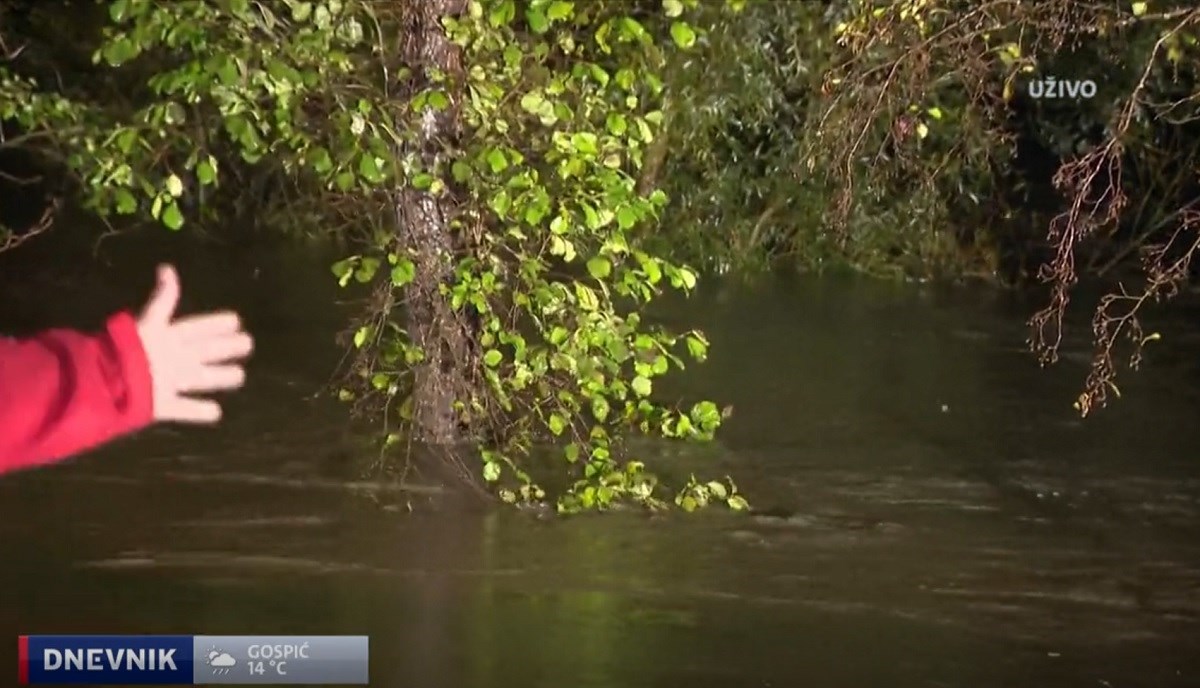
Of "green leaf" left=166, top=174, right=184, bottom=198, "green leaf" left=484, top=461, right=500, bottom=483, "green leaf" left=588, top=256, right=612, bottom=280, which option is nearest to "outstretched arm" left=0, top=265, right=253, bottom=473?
"green leaf" left=166, top=174, right=184, bottom=198

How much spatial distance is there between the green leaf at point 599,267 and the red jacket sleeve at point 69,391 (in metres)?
3.04

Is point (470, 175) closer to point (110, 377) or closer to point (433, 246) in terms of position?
point (433, 246)

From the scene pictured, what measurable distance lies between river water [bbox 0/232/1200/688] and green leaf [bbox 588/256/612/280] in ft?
3.63

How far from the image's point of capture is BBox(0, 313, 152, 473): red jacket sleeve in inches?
117

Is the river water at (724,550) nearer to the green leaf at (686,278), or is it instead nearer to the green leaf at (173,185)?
the green leaf at (686,278)

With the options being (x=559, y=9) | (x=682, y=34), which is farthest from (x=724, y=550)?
(x=559, y=9)

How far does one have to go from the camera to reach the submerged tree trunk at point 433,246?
6.66m

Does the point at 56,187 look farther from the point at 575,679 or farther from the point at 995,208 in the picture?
the point at 575,679

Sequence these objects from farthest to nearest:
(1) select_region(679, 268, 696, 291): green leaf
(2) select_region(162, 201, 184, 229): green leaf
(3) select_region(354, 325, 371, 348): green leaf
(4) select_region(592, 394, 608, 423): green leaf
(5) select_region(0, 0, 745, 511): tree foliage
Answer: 1. (3) select_region(354, 325, 371, 348): green leaf
2. (4) select_region(592, 394, 608, 423): green leaf
3. (1) select_region(679, 268, 696, 291): green leaf
4. (5) select_region(0, 0, 745, 511): tree foliage
5. (2) select_region(162, 201, 184, 229): green leaf

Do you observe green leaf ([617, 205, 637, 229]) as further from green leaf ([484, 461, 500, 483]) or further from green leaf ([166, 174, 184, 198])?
green leaf ([166, 174, 184, 198])

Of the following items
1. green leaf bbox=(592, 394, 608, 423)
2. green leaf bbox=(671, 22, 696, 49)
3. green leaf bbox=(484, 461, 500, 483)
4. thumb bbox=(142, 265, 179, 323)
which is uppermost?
green leaf bbox=(671, 22, 696, 49)

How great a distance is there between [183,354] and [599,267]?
3.03 m

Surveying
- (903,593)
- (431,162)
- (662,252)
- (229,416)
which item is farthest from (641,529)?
(662,252)

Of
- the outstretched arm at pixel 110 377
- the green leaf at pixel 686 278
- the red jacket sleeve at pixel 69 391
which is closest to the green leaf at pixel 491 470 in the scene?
the green leaf at pixel 686 278
